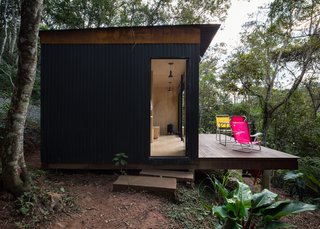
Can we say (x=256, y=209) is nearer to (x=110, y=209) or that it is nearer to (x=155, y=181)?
(x=155, y=181)

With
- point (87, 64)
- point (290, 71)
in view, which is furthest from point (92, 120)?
point (290, 71)

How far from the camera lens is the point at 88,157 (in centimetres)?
422

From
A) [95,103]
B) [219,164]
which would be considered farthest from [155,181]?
[95,103]

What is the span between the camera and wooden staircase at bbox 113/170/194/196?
3.40 metres

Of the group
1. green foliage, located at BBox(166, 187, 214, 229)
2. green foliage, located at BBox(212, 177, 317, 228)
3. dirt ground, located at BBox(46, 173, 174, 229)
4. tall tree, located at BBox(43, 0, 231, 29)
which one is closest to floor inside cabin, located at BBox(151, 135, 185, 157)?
green foliage, located at BBox(166, 187, 214, 229)

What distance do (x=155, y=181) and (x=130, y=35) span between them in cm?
292

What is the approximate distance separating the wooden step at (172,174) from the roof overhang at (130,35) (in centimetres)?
265

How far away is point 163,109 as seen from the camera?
9.50m

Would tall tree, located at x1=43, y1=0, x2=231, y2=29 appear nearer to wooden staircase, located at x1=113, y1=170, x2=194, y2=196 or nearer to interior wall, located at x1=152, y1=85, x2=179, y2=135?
interior wall, located at x1=152, y1=85, x2=179, y2=135

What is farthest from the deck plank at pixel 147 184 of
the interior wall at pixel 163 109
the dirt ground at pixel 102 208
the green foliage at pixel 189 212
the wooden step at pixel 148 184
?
the interior wall at pixel 163 109

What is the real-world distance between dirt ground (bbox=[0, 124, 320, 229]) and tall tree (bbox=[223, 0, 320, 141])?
5060 millimetres

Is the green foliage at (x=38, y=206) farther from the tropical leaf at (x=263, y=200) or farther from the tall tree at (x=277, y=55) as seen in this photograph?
the tall tree at (x=277, y=55)

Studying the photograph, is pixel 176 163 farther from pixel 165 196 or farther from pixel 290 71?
pixel 290 71

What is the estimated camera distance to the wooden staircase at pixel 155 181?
3.40 meters
